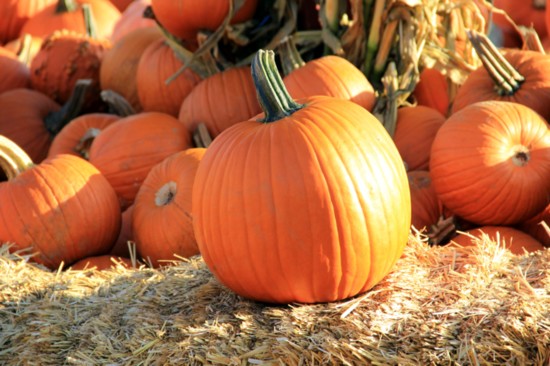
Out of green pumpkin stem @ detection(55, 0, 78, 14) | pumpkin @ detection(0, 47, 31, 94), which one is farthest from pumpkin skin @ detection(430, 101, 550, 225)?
green pumpkin stem @ detection(55, 0, 78, 14)

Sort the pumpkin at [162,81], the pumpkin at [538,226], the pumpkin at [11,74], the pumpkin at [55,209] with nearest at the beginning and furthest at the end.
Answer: the pumpkin at [538,226] < the pumpkin at [55,209] < the pumpkin at [162,81] < the pumpkin at [11,74]

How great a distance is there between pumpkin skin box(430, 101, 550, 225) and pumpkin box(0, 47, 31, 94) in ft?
12.0

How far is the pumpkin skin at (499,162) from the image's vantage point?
11.5ft

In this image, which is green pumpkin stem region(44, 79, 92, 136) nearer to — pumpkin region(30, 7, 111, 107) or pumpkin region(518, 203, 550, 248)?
pumpkin region(30, 7, 111, 107)

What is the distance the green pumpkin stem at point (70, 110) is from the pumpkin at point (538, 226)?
313cm

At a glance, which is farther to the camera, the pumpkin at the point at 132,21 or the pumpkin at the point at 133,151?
the pumpkin at the point at 132,21

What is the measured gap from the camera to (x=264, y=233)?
2.53 meters

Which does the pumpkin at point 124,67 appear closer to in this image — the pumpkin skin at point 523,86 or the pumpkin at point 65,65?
the pumpkin at point 65,65

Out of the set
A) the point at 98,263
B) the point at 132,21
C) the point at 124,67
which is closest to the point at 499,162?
the point at 98,263

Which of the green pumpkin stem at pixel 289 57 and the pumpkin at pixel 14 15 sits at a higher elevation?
the green pumpkin stem at pixel 289 57

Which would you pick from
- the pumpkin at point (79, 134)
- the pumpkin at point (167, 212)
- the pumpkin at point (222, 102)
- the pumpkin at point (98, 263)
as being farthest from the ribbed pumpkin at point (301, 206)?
the pumpkin at point (79, 134)

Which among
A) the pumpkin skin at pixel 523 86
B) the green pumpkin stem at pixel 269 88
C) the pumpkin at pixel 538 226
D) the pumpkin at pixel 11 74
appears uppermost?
the green pumpkin stem at pixel 269 88

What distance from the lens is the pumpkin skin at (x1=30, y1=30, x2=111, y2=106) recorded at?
579cm

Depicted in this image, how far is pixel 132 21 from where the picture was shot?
7793mm
